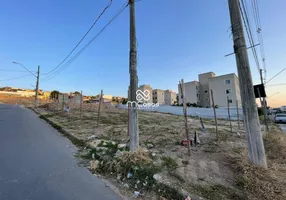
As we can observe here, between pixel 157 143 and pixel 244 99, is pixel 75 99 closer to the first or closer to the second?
pixel 157 143

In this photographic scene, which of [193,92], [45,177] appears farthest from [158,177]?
[193,92]

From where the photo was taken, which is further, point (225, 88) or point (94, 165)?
point (225, 88)

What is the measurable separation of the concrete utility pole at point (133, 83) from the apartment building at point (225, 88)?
36.9 meters

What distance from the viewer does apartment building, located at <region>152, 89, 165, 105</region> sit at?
70950mm

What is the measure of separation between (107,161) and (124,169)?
57 cm

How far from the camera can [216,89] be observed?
A: 38.2 metres

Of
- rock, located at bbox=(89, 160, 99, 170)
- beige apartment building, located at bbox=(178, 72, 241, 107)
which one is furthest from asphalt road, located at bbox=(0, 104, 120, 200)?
beige apartment building, located at bbox=(178, 72, 241, 107)

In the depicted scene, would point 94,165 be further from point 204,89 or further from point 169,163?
point 204,89

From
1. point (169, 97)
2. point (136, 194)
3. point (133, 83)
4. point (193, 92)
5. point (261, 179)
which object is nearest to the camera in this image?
point (136, 194)

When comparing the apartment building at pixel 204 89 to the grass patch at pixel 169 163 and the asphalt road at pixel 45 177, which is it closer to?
the grass patch at pixel 169 163

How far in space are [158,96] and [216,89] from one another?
35.0m

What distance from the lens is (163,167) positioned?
3.16m
